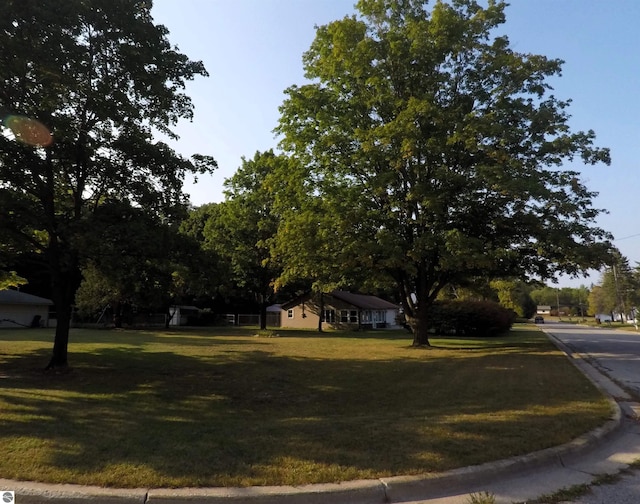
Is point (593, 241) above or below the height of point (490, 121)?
below

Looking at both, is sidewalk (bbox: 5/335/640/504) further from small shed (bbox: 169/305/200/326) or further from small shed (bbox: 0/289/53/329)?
small shed (bbox: 169/305/200/326)

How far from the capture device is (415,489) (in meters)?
4.68

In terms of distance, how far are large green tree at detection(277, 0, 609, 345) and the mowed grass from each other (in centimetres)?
673

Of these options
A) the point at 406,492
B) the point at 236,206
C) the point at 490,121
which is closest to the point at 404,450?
the point at 406,492

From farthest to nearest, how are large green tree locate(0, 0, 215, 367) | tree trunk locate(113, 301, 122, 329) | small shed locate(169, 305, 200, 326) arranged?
small shed locate(169, 305, 200, 326) < tree trunk locate(113, 301, 122, 329) < large green tree locate(0, 0, 215, 367)

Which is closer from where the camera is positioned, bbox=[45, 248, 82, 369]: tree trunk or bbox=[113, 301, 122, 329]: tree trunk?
Result: bbox=[45, 248, 82, 369]: tree trunk

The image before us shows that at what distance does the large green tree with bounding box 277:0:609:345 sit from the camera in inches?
742

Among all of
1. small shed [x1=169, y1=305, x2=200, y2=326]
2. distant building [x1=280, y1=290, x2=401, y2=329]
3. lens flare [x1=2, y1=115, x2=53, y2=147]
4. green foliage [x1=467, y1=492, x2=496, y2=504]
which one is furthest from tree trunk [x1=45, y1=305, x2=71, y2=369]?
small shed [x1=169, y1=305, x2=200, y2=326]

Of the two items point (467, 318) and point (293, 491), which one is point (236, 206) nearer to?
point (467, 318)

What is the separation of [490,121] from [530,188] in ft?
10.8

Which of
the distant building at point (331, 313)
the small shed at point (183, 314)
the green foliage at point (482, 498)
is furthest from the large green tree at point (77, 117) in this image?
the small shed at point (183, 314)

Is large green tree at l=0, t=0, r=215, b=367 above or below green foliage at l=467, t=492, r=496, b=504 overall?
above

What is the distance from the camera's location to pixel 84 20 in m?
11.5

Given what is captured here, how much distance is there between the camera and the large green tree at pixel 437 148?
1884cm
